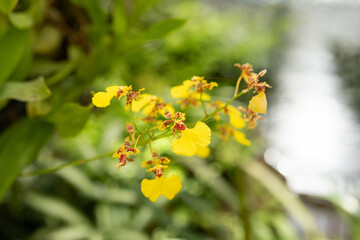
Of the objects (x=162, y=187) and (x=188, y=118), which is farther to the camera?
(x=188, y=118)

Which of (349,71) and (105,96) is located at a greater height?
(105,96)

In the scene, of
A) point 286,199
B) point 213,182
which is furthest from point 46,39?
point 286,199

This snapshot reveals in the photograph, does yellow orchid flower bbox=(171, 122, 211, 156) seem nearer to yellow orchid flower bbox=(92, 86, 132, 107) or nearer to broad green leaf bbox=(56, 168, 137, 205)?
yellow orchid flower bbox=(92, 86, 132, 107)

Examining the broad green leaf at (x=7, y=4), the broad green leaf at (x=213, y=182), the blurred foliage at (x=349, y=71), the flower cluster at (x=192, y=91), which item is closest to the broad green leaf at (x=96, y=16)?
the broad green leaf at (x=7, y=4)

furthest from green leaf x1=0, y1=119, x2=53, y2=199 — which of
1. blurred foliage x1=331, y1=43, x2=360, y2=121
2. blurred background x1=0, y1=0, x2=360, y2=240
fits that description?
blurred foliage x1=331, y1=43, x2=360, y2=121

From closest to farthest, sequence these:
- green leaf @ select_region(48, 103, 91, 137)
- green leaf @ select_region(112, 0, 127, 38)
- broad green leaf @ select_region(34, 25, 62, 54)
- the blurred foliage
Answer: green leaf @ select_region(48, 103, 91, 137), green leaf @ select_region(112, 0, 127, 38), broad green leaf @ select_region(34, 25, 62, 54), the blurred foliage

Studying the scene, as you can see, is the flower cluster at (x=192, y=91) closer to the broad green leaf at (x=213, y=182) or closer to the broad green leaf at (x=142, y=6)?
the broad green leaf at (x=142, y=6)

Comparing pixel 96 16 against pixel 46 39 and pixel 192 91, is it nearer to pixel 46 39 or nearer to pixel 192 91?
pixel 46 39
